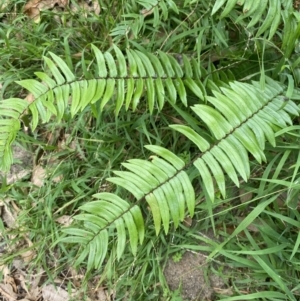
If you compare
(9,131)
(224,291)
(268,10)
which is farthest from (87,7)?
(224,291)

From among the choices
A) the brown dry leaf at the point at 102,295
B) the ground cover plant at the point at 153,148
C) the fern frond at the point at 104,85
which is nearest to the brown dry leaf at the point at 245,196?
the ground cover plant at the point at 153,148

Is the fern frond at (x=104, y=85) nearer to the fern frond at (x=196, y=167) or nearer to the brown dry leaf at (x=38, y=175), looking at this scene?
the fern frond at (x=196, y=167)

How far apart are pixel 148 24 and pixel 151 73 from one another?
583 millimetres

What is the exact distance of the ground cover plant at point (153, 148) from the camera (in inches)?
74.3

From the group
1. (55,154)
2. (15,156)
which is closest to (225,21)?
(55,154)

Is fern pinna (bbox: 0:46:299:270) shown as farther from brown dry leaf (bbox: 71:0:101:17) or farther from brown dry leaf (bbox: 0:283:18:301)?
brown dry leaf (bbox: 0:283:18:301)

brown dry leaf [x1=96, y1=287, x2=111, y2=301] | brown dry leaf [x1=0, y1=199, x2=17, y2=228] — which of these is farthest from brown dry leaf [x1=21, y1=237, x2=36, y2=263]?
brown dry leaf [x1=96, y1=287, x2=111, y2=301]

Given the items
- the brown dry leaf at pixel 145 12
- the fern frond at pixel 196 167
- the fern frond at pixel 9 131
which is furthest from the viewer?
the brown dry leaf at pixel 145 12

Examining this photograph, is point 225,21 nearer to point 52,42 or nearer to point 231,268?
point 52,42

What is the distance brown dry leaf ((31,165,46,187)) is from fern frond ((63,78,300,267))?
0.92 m

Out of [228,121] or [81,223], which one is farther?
[81,223]

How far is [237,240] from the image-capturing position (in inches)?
90.2

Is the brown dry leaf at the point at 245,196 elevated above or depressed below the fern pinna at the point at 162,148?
below

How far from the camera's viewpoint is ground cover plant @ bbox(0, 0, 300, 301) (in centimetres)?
189
